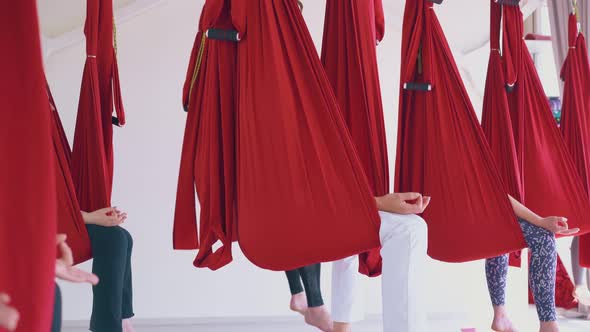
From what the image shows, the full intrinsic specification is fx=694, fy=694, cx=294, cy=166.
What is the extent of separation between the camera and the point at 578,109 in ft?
9.66

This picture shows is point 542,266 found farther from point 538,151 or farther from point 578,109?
point 578,109

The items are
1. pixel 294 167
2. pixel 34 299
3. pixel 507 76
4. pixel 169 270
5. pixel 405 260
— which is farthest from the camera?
pixel 169 270

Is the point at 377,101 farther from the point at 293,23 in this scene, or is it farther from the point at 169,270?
the point at 169,270

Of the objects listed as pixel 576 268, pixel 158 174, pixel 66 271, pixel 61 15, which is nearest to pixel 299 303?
pixel 66 271

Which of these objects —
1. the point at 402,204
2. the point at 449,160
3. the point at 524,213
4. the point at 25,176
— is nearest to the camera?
the point at 25,176

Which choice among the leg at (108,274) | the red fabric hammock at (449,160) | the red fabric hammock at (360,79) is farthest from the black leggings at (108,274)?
the red fabric hammock at (449,160)

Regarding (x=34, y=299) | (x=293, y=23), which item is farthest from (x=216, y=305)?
(x=34, y=299)

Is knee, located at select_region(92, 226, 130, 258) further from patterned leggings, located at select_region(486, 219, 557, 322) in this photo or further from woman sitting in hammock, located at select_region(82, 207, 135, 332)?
patterned leggings, located at select_region(486, 219, 557, 322)

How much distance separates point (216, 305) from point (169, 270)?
0.34m

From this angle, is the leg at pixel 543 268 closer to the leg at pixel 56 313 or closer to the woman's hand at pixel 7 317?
the leg at pixel 56 313

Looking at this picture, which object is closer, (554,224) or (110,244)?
(110,244)

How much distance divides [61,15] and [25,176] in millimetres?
2949

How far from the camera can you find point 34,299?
113 centimetres

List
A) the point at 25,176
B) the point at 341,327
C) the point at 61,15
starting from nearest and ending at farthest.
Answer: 1. the point at 25,176
2. the point at 341,327
3. the point at 61,15
